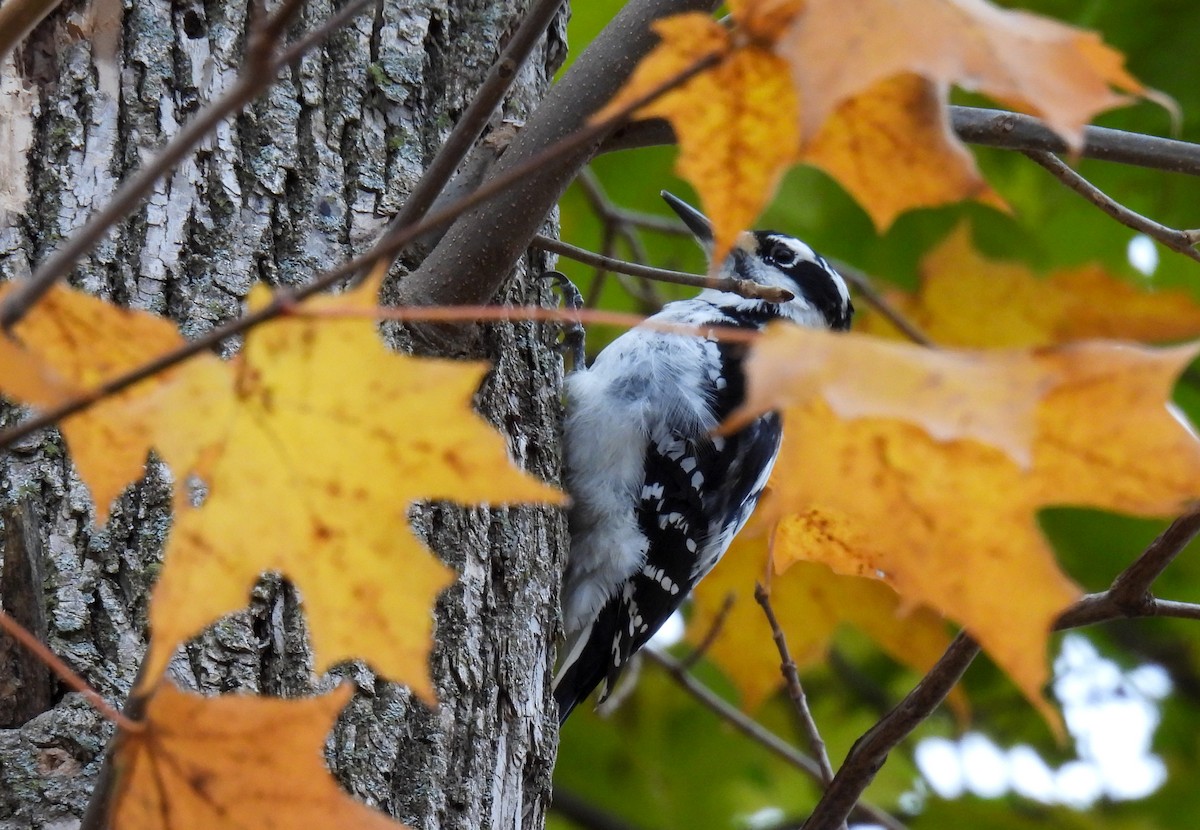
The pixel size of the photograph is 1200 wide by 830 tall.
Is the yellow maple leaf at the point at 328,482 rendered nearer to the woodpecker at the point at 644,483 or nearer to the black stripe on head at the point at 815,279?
the woodpecker at the point at 644,483

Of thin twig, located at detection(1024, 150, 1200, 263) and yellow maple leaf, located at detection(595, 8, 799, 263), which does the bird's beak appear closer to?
thin twig, located at detection(1024, 150, 1200, 263)

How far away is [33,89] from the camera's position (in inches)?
81.5

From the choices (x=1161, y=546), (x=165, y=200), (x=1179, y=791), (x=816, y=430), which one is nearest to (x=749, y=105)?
(x=816, y=430)

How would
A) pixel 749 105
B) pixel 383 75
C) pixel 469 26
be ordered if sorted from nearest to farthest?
pixel 749 105 → pixel 383 75 → pixel 469 26

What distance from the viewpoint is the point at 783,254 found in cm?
400

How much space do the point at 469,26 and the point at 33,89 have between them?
82cm

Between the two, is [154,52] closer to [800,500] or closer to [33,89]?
[33,89]

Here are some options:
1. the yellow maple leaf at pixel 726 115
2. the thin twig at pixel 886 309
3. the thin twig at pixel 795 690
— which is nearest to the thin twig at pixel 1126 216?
the thin twig at pixel 795 690

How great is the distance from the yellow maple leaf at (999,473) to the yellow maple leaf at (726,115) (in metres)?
0.23

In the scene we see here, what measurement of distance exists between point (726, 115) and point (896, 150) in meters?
0.18

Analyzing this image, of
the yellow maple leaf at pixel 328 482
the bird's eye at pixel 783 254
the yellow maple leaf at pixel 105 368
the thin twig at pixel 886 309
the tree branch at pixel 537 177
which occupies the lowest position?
the yellow maple leaf at pixel 328 482

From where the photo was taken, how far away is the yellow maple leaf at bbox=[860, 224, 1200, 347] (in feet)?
7.45

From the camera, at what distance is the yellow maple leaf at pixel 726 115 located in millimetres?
1236

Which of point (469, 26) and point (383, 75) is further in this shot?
point (469, 26)
